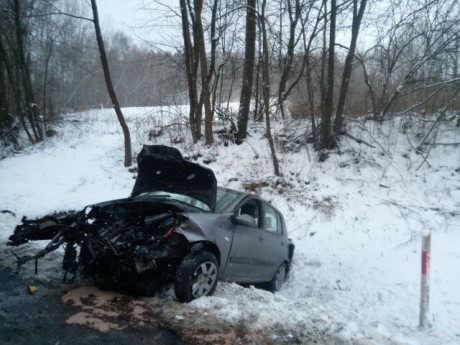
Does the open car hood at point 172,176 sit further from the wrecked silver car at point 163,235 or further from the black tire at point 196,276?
the black tire at point 196,276

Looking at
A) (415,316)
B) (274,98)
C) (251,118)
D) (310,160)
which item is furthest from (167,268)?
(274,98)

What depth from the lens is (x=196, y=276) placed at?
4363mm

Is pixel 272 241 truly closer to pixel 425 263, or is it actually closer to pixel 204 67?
pixel 425 263

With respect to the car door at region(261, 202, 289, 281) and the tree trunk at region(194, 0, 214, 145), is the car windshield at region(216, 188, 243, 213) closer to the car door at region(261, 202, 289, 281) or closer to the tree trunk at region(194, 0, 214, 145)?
the car door at region(261, 202, 289, 281)

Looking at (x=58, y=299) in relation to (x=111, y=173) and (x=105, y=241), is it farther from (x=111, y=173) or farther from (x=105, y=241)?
(x=111, y=173)

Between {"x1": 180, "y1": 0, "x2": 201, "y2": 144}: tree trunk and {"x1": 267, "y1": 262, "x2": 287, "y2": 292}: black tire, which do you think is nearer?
{"x1": 267, "y1": 262, "x2": 287, "y2": 292}: black tire

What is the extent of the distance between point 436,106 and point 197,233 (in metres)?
12.6

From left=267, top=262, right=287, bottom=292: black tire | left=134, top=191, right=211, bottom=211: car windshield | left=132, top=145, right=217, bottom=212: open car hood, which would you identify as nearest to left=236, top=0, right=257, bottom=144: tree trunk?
left=267, top=262, right=287, bottom=292: black tire

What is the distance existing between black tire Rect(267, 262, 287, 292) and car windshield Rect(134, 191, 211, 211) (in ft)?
7.94

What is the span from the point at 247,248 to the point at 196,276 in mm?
1239

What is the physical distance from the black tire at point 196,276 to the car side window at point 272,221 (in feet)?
5.96

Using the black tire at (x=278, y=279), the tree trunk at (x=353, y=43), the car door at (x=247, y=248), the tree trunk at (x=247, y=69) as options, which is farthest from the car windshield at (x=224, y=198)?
the tree trunk at (x=353, y=43)

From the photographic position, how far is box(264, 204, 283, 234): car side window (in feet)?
20.7

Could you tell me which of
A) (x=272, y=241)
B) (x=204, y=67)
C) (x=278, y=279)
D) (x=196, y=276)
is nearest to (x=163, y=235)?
(x=196, y=276)
